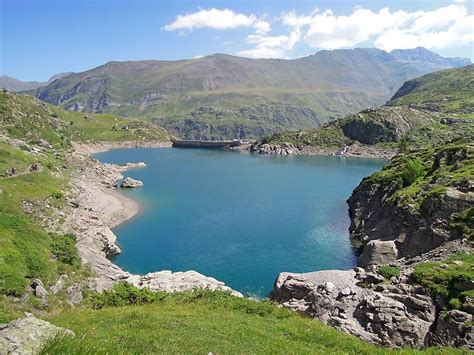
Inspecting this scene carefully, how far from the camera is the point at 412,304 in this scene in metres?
39.4

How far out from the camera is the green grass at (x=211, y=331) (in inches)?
905

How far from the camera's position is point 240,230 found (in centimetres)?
9500

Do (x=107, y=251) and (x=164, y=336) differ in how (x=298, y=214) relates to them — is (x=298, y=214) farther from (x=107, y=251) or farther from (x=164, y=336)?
(x=164, y=336)

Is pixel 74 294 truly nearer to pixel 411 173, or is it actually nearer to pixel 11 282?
pixel 11 282

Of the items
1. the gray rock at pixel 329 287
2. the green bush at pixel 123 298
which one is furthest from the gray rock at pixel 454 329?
the green bush at pixel 123 298

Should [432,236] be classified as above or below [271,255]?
above

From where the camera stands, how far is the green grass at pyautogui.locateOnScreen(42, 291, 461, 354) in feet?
75.4

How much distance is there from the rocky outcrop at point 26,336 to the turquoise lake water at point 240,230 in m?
49.6

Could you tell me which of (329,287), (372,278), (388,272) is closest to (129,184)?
(329,287)

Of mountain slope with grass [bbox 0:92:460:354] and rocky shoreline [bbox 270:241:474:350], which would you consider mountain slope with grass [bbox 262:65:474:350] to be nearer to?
rocky shoreline [bbox 270:241:474:350]

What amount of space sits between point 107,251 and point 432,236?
54.8 metres

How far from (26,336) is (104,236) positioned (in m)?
68.9

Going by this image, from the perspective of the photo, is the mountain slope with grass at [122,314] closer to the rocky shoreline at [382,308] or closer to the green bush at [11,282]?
the green bush at [11,282]

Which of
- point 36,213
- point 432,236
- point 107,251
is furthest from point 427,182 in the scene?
point 36,213
